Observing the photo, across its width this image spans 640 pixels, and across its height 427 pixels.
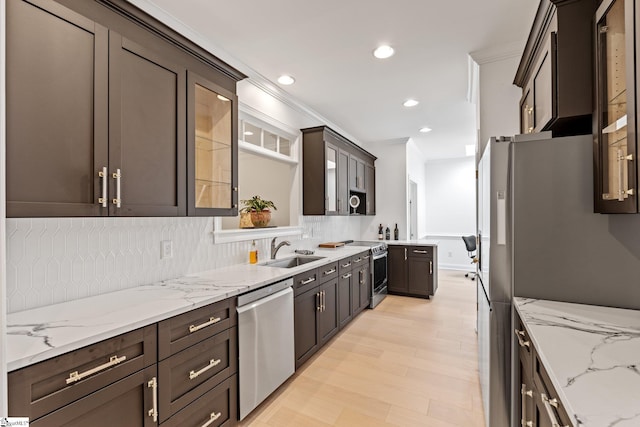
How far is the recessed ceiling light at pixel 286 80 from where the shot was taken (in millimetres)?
3008

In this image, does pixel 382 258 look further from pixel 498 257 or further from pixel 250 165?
pixel 498 257

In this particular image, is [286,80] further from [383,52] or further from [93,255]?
[93,255]

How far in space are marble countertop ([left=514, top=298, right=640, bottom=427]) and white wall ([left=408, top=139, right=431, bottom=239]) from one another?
4.02 meters

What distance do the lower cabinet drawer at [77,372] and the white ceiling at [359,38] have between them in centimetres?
201

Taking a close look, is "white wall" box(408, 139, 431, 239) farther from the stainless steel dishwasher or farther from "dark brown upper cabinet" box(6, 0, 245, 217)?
"dark brown upper cabinet" box(6, 0, 245, 217)

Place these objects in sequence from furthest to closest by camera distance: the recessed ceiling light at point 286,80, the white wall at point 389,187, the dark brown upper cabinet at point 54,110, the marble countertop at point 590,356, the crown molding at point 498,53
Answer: the white wall at point 389,187 < the recessed ceiling light at point 286,80 < the crown molding at point 498,53 < the dark brown upper cabinet at point 54,110 < the marble countertop at point 590,356

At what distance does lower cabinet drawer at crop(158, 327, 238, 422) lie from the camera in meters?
1.46

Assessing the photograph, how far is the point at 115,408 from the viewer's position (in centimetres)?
125

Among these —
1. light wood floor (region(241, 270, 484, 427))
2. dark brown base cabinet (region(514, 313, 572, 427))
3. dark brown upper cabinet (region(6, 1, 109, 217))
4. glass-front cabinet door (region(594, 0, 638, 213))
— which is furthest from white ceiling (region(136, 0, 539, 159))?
light wood floor (region(241, 270, 484, 427))

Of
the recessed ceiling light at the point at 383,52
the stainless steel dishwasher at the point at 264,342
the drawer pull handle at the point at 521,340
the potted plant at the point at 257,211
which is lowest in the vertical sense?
the stainless steel dishwasher at the point at 264,342

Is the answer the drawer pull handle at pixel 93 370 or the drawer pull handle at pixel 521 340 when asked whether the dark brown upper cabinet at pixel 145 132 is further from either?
the drawer pull handle at pixel 521 340

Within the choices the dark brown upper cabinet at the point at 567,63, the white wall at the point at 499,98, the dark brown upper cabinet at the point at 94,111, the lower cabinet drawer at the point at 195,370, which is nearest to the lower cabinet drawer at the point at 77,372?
the lower cabinet drawer at the point at 195,370

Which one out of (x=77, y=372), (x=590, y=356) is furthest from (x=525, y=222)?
(x=77, y=372)

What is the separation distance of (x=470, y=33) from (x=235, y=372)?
2955 mm
